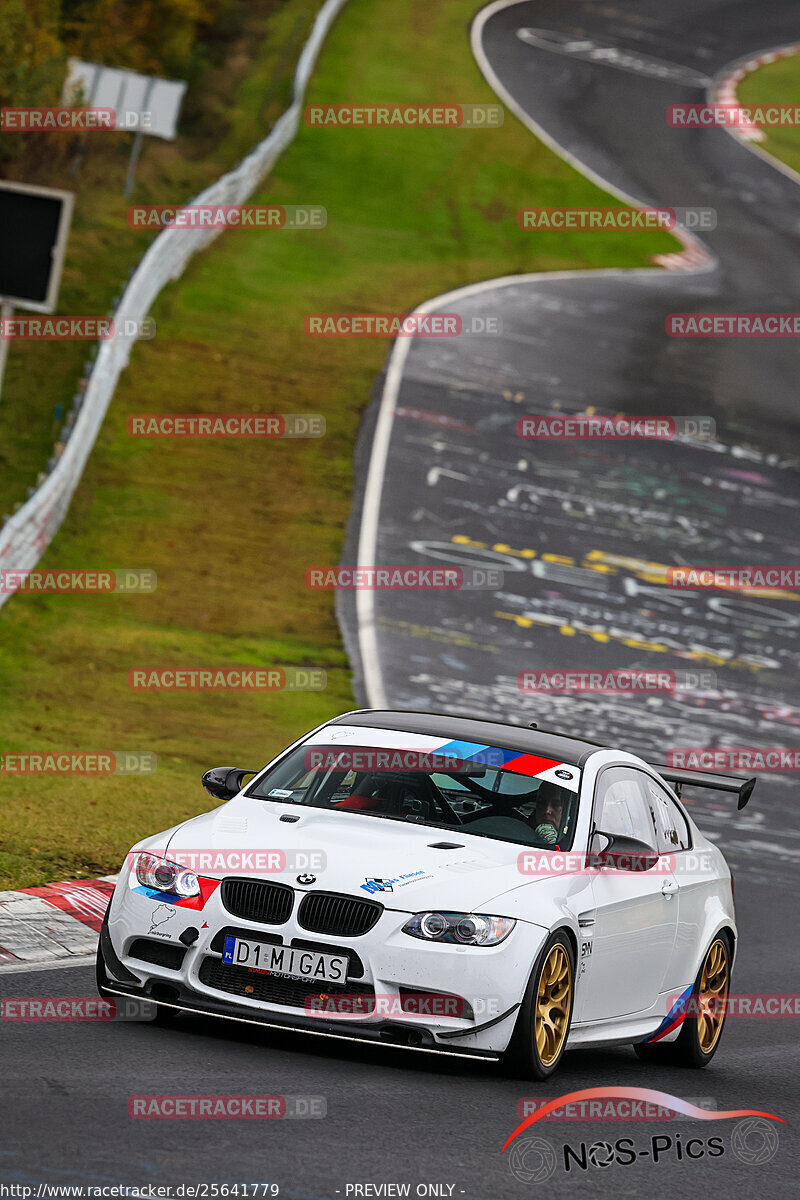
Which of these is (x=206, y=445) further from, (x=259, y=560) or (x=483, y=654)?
(x=483, y=654)

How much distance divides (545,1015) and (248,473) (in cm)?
2035

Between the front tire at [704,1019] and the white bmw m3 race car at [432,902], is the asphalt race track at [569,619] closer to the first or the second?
the front tire at [704,1019]

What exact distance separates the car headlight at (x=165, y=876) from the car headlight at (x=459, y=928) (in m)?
0.98

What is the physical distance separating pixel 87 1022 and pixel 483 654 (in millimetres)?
14544

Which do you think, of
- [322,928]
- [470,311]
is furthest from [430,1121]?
→ [470,311]

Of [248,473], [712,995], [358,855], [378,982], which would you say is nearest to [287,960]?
[378,982]

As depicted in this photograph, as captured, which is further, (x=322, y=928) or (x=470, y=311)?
(x=470, y=311)

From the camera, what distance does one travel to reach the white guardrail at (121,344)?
21531 mm

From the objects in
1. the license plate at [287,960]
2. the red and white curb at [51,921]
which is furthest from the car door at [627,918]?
the red and white curb at [51,921]

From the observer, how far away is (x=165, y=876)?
7.93m

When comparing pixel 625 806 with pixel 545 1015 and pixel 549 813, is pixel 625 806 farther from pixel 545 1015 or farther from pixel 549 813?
pixel 545 1015

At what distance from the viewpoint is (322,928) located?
7594 millimetres

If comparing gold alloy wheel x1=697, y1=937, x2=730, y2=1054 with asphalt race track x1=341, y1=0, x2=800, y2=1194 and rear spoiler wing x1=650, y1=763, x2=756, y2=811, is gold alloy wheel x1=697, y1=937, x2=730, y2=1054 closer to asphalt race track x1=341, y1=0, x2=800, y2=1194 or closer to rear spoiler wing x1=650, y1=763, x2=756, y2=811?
asphalt race track x1=341, y1=0, x2=800, y2=1194

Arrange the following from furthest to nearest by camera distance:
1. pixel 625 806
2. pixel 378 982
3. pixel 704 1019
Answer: pixel 704 1019, pixel 625 806, pixel 378 982
